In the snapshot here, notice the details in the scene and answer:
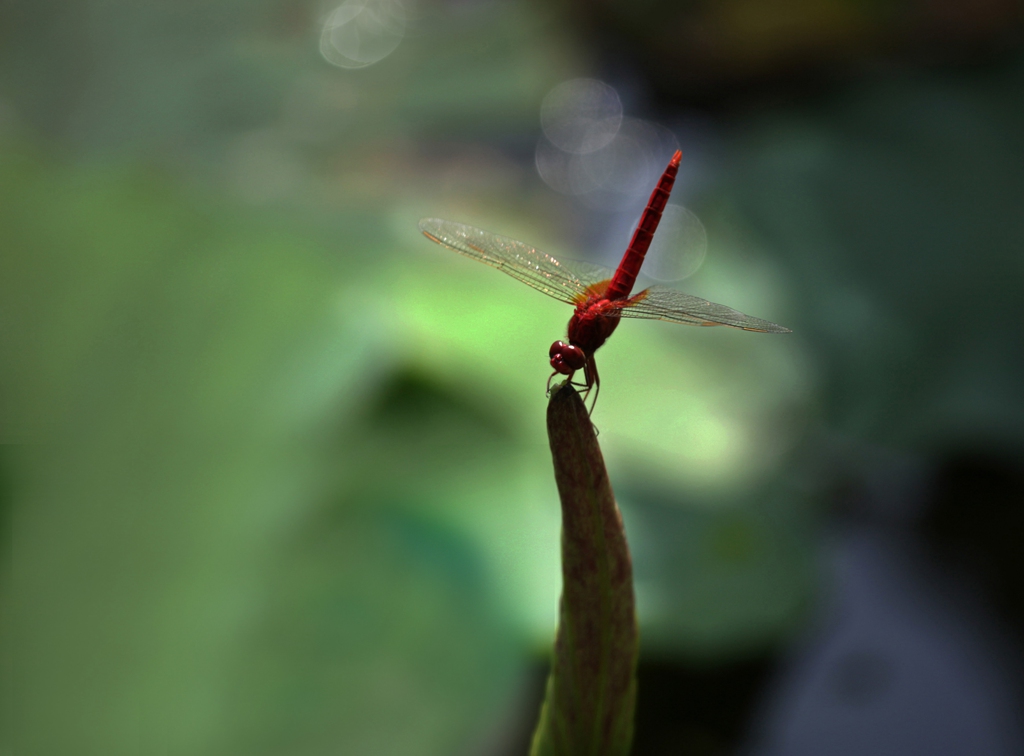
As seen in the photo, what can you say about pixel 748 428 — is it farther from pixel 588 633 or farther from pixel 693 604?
pixel 588 633

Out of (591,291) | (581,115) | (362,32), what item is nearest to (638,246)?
(591,291)

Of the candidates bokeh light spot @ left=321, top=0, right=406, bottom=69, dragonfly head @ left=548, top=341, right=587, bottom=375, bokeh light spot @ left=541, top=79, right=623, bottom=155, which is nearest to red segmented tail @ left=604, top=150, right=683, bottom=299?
dragonfly head @ left=548, top=341, right=587, bottom=375

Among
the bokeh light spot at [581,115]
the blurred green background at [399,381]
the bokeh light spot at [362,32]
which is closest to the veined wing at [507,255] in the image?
the blurred green background at [399,381]

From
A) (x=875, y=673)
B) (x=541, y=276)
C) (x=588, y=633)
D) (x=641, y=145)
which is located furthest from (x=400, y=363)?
(x=641, y=145)

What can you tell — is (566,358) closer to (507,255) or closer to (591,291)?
(591,291)

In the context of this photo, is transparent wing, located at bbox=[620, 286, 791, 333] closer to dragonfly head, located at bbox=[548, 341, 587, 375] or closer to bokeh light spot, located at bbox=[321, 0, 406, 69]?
dragonfly head, located at bbox=[548, 341, 587, 375]

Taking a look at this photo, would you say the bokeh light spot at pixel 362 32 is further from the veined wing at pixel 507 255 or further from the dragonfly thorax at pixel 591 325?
the dragonfly thorax at pixel 591 325
